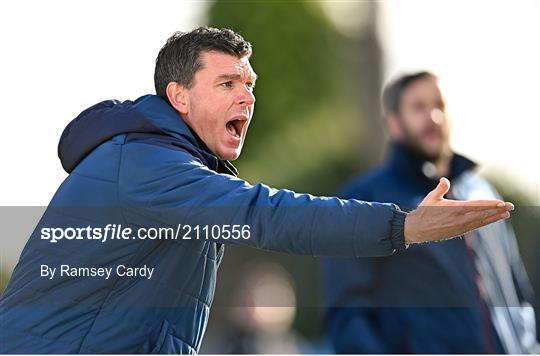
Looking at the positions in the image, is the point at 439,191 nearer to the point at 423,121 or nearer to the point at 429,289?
the point at 429,289

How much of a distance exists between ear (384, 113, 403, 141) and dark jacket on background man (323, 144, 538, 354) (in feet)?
0.43

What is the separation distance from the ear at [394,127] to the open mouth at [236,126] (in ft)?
9.13

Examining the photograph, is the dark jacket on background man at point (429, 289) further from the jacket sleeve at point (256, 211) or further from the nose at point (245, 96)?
the jacket sleeve at point (256, 211)

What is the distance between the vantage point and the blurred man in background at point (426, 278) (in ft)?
21.2

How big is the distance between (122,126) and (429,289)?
9.47 feet

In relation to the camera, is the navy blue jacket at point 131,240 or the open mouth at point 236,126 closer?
the navy blue jacket at point 131,240

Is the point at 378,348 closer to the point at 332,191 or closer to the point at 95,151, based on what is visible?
the point at 95,151

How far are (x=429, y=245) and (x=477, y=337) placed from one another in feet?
1.66

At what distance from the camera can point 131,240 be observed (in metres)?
4.29

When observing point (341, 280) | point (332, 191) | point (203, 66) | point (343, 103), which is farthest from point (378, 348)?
point (343, 103)

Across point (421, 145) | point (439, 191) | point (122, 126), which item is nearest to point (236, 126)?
point (122, 126)

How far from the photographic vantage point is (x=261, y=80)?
3166 cm

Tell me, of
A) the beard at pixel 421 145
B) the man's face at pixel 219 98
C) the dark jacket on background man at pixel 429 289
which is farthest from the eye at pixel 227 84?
the beard at pixel 421 145

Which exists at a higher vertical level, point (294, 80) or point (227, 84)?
point (227, 84)
